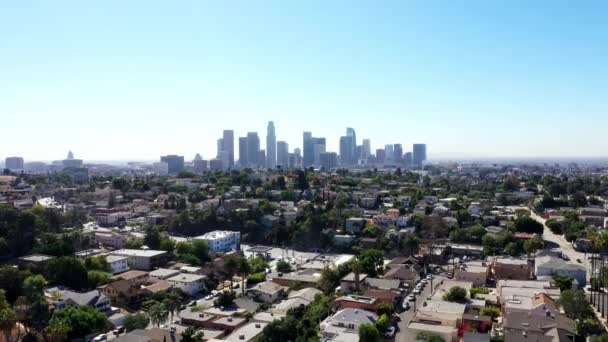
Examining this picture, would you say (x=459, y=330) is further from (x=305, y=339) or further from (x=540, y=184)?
(x=540, y=184)

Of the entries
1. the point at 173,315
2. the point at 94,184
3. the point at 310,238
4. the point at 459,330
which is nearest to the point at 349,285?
the point at 459,330

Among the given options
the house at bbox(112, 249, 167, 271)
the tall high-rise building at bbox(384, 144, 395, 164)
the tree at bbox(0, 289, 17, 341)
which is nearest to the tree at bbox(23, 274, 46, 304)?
the tree at bbox(0, 289, 17, 341)

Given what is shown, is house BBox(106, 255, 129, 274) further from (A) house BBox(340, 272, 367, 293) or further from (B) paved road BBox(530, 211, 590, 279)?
(B) paved road BBox(530, 211, 590, 279)

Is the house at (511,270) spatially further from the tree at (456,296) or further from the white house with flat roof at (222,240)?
the white house with flat roof at (222,240)

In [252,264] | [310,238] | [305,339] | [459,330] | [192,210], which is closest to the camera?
[305,339]

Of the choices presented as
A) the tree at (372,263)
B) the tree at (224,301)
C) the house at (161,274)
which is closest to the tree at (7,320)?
the tree at (224,301)

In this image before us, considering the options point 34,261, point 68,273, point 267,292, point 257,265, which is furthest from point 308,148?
point 68,273

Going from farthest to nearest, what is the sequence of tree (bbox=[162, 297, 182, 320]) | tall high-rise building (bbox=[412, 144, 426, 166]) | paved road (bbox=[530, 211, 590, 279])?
tall high-rise building (bbox=[412, 144, 426, 166]) → paved road (bbox=[530, 211, 590, 279]) → tree (bbox=[162, 297, 182, 320])
